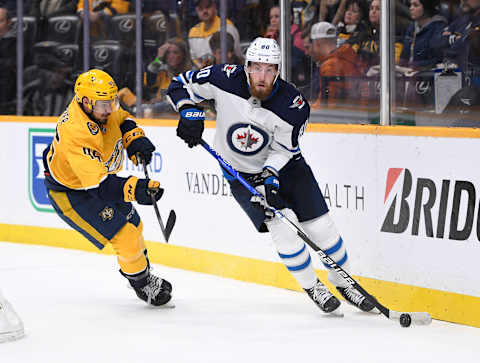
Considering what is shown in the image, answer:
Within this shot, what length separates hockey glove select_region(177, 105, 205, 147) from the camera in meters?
4.17

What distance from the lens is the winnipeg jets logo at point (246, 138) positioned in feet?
13.8

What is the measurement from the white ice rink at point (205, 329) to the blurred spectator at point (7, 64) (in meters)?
2.13

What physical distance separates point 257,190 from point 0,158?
3.26 m

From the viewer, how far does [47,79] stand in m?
6.98

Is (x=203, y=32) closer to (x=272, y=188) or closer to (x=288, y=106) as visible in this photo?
(x=288, y=106)

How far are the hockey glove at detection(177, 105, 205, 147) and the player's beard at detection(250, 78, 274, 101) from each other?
0.26 metres

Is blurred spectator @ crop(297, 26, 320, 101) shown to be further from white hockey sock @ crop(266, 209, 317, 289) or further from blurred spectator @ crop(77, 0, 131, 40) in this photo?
blurred spectator @ crop(77, 0, 131, 40)

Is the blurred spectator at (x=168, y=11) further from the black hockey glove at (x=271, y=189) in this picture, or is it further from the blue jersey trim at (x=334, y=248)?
the blue jersey trim at (x=334, y=248)

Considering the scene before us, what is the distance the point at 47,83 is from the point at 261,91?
3.27m

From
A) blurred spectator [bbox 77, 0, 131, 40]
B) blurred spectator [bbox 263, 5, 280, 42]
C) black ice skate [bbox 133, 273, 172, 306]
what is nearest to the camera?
black ice skate [bbox 133, 273, 172, 306]

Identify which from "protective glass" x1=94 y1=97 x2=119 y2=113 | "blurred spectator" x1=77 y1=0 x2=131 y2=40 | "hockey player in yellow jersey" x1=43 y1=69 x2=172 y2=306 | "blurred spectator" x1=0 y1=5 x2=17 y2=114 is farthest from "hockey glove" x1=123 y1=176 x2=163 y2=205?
"blurred spectator" x1=0 y1=5 x2=17 y2=114

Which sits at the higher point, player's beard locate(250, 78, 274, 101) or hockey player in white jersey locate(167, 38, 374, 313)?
player's beard locate(250, 78, 274, 101)

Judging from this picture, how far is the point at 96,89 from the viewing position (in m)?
4.18

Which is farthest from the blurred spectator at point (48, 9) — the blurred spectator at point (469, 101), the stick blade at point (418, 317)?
the stick blade at point (418, 317)
